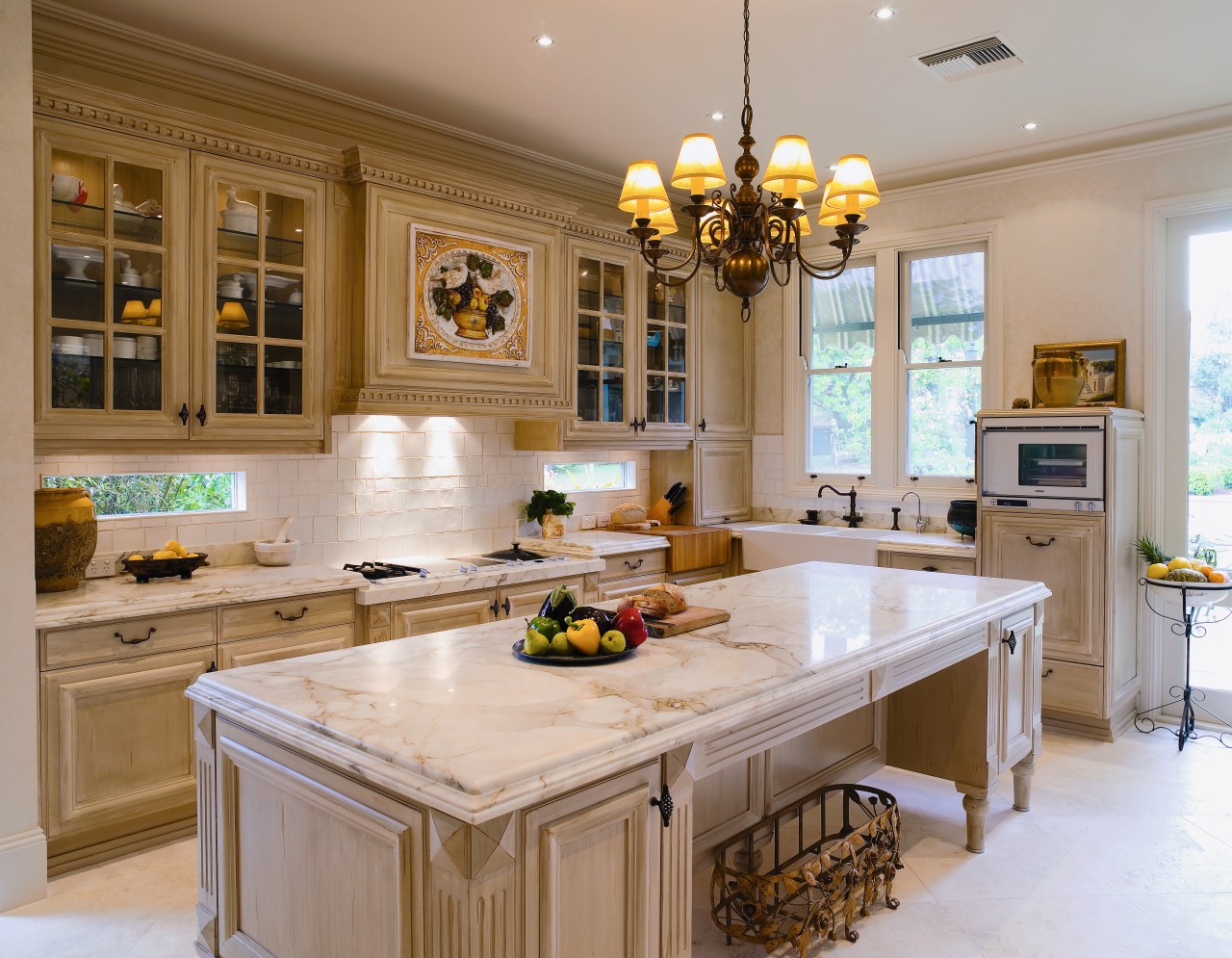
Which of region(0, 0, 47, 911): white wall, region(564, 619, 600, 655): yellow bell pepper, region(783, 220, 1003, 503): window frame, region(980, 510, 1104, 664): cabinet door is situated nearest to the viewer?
region(564, 619, 600, 655): yellow bell pepper

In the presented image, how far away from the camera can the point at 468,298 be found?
173 inches

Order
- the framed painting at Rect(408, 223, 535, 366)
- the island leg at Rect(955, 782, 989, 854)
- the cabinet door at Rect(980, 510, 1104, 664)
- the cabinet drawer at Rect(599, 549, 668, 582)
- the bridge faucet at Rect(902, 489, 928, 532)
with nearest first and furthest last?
1. the island leg at Rect(955, 782, 989, 854)
2. the framed painting at Rect(408, 223, 535, 366)
3. the cabinet door at Rect(980, 510, 1104, 664)
4. the cabinet drawer at Rect(599, 549, 668, 582)
5. the bridge faucet at Rect(902, 489, 928, 532)

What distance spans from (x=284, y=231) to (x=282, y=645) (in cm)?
177

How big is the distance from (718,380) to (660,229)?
3249 mm

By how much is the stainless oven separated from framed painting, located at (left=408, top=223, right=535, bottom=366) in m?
2.55

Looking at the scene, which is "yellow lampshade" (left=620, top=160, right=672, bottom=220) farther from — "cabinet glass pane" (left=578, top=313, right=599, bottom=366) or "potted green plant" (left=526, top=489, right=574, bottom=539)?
"potted green plant" (left=526, top=489, right=574, bottom=539)

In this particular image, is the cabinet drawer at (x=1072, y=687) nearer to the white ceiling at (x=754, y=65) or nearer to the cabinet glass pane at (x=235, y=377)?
the white ceiling at (x=754, y=65)

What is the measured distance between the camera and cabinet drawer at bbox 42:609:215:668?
3.07 metres

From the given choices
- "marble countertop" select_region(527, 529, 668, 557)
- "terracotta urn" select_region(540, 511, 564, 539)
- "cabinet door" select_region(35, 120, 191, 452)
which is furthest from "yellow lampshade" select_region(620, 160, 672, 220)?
"terracotta urn" select_region(540, 511, 564, 539)

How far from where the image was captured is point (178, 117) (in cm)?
349

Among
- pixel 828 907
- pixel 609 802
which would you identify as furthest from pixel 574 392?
pixel 609 802

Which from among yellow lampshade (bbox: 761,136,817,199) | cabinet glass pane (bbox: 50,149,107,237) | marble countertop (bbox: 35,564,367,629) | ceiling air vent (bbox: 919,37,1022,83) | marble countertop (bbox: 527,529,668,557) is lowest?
marble countertop (bbox: 35,564,367,629)

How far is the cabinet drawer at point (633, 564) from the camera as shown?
5004 mm

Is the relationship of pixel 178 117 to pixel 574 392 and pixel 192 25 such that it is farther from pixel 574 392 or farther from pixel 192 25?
pixel 574 392
